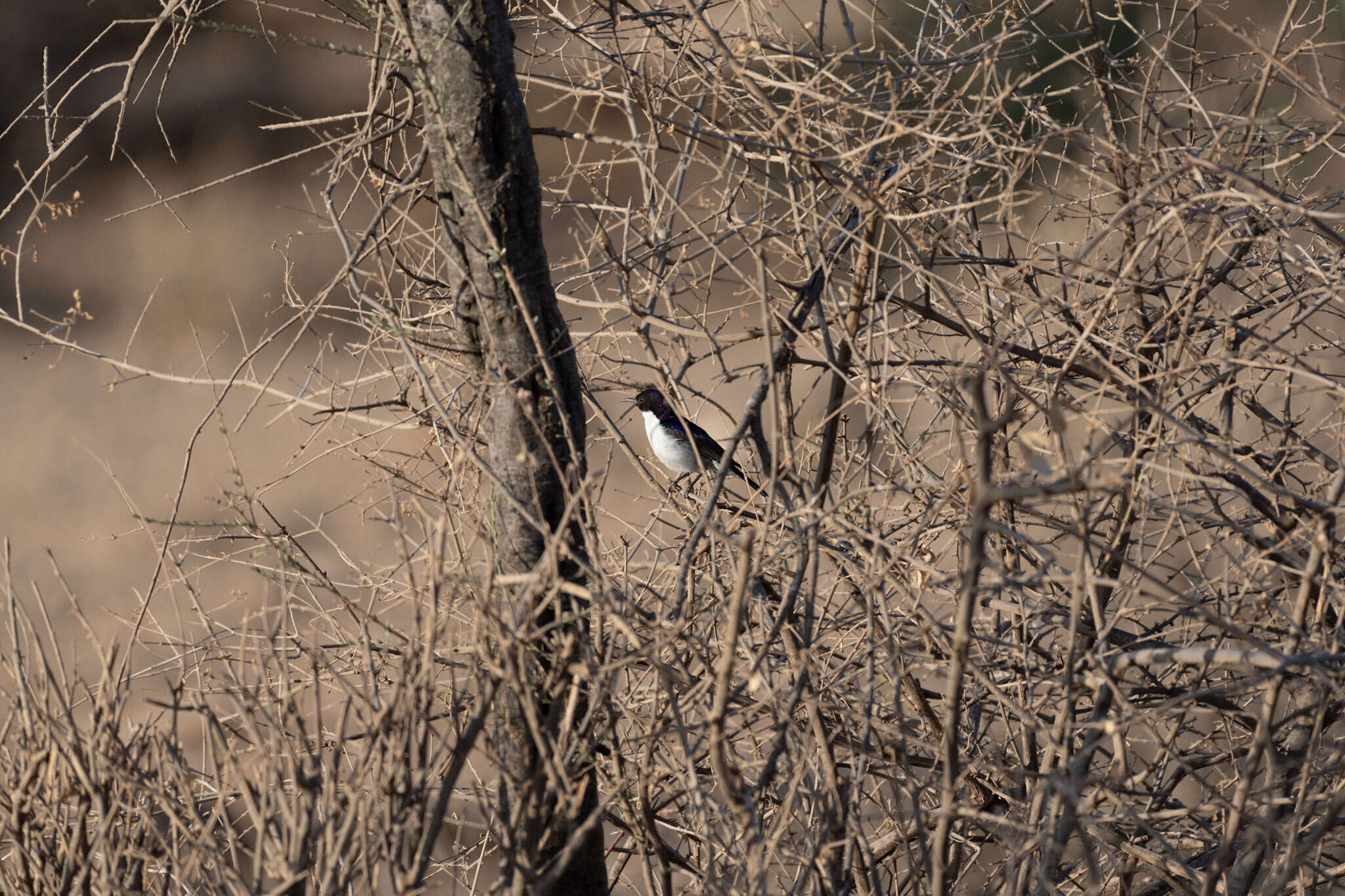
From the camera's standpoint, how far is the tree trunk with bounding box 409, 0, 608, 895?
71.8 inches

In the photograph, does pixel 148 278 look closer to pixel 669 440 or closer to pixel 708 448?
pixel 669 440

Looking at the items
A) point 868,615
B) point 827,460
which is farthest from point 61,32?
point 868,615

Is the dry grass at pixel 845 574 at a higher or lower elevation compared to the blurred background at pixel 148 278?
lower

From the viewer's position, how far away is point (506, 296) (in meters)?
1.91

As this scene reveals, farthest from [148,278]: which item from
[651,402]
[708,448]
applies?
[708,448]

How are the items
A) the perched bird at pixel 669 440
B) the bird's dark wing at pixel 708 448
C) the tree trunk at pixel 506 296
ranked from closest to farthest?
the tree trunk at pixel 506 296, the bird's dark wing at pixel 708 448, the perched bird at pixel 669 440

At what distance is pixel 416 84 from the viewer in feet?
6.14

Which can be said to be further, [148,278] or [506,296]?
[148,278]

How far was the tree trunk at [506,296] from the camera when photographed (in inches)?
71.8

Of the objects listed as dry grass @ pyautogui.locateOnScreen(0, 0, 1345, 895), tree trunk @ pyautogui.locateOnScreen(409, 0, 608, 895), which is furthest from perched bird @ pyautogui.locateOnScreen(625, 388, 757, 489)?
tree trunk @ pyautogui.locateOnScreen(409, 0, 608, 895)

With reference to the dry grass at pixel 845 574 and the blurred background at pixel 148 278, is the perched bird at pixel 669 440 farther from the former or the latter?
the blurred background at pixel 148 278

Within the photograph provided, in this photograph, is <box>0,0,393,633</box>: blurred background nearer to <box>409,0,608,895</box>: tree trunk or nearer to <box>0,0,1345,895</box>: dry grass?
<box>0,0,1345,895</box>: dry grass

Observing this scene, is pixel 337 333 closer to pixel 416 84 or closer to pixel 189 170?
pixel 189 170

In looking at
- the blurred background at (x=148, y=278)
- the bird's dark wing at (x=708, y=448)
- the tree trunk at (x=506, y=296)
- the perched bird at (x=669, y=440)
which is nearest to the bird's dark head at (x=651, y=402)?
the perched bird at (x=669, y=440)
